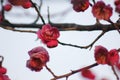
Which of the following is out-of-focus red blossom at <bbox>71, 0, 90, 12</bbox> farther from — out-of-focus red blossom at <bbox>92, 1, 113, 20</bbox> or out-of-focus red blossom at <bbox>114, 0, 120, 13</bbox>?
out-of-focus red blossom at <bbox>114, 0, 120, 13</bbox>

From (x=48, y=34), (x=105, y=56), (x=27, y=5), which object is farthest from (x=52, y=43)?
(x=27, y=5)

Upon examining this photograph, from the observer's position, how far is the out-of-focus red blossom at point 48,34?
0.67 metres

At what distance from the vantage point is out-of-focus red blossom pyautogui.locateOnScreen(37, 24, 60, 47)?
666 millimetres

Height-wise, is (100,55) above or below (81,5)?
below

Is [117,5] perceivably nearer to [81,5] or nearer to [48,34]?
[81,5]

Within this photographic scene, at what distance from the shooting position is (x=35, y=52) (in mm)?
690

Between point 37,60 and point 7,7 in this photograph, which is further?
point 7,7

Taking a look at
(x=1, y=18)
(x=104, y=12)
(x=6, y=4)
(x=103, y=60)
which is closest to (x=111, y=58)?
(x=103, y=60)

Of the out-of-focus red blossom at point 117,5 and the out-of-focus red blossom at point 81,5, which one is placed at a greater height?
the out-of-focus red blossom at point 81,5

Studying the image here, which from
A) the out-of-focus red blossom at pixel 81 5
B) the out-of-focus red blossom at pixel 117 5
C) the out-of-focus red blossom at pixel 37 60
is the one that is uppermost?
the out-of-focus red blossom at pixel 81 5

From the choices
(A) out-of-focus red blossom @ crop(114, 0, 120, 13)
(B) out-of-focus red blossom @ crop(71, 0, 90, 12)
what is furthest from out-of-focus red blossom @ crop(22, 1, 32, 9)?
(A) out-of-focus red blossom @ crop(114, 0, 120, 13)

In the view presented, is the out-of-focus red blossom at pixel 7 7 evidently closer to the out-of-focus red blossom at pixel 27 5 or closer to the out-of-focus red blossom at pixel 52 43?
the out-of-focus red blossom at pixel 27 5

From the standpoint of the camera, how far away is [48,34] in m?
0.68

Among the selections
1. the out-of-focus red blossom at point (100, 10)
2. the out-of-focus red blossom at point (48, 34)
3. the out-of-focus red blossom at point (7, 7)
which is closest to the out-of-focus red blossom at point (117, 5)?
the out-of-focus red blossom at point (100, 10)
